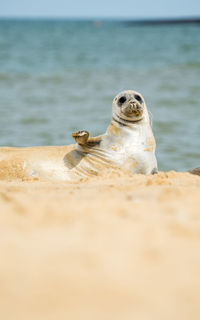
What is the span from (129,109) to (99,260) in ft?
10.7

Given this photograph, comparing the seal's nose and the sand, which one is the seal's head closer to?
the seal's nose

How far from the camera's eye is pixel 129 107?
5.28 m

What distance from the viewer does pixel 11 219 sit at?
8.36 ft

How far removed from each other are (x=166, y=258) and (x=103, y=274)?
0.30 metres

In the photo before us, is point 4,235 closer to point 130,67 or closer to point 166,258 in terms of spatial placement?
point 166,258

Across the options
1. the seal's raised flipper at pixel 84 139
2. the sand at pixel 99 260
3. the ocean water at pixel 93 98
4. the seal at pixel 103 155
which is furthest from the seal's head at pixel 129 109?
the sand at pixel 99 260

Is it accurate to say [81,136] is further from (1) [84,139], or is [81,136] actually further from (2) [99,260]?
(2) [99,260]

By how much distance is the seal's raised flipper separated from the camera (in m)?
5.20

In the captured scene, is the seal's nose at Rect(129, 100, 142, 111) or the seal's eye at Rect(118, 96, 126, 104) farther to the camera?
the seal's eye at Rect(118, 96, 126, 104)

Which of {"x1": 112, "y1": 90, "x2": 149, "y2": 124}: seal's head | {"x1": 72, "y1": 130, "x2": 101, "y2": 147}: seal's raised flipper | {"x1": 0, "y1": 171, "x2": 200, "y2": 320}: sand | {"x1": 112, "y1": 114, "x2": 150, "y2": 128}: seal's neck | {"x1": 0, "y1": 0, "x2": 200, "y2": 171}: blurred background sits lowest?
{"x1": 0, "y1": 0, "x2": 200, "y2": 171}: blurred background

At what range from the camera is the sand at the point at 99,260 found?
192 centimetres

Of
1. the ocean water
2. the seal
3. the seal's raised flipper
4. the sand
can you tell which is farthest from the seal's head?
the sand

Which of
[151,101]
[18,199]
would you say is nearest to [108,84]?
[151,101]

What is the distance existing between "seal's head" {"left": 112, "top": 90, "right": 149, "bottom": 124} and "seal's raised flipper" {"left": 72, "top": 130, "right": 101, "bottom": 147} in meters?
0.33
